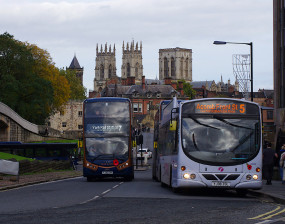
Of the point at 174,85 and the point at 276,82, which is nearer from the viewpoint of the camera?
the point at 276,82

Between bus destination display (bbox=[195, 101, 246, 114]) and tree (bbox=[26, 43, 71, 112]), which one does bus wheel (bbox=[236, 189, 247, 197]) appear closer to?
bus destination display (bbox=[195, 101, 246, 114])

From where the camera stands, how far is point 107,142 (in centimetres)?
3142

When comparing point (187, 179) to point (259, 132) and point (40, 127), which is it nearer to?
point (259, 132)

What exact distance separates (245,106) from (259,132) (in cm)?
93

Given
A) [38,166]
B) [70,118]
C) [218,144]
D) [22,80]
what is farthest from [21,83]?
[70,118]

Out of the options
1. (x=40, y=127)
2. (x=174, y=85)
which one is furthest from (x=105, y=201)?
(x=174, y=85)

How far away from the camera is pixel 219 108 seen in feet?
67.1

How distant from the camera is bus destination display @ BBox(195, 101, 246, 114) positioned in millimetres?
20406

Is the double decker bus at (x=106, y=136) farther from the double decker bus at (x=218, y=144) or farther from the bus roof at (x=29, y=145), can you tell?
the bus roof at (x=29, y=145)

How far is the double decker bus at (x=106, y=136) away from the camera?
3114 centimetres

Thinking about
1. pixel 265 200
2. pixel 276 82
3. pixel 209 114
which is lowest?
pixel 265 200

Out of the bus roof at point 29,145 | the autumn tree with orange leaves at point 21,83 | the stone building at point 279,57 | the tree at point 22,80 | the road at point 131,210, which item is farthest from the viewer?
the tree at point 22,80

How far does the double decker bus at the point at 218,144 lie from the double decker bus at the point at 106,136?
10897 mm

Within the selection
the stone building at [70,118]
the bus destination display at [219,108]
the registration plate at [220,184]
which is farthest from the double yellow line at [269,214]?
the stone building at [70,118]
